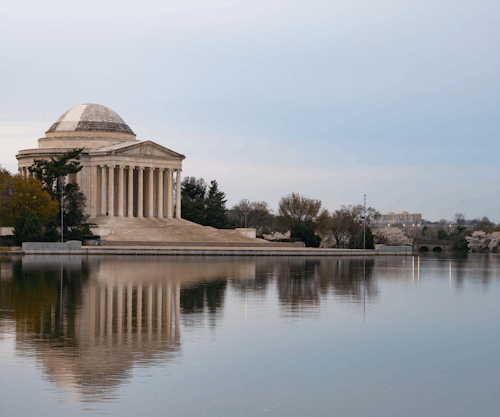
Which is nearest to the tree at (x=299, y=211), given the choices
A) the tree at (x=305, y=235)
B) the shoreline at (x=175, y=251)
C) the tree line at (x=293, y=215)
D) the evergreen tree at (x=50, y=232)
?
the tree line at (x=293, y=215)

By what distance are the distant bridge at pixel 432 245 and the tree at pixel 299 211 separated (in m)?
65.8

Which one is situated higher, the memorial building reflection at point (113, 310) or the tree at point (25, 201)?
the tree at point (25, 201)

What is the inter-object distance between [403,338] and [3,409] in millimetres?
10046

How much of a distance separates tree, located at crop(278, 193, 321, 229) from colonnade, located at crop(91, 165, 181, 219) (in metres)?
22.4

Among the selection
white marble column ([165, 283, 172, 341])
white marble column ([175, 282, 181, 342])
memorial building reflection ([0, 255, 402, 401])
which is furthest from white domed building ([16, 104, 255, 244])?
white marble column ([165, 283, 172, 341])

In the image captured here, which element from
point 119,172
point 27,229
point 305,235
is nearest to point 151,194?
point 119,172

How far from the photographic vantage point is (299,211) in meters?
119

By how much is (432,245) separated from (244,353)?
171853 millimetres

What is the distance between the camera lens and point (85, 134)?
99.9 m

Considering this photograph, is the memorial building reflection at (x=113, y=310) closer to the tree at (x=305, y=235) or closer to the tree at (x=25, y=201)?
the tree at (x=25, y=201)

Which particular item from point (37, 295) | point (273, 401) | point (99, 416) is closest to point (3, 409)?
point (99, 416)

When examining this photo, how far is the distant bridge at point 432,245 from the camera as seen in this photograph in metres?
178

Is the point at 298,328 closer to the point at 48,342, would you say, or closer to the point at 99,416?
the point at 48,342

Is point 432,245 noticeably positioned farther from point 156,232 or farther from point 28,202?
point 28,202
